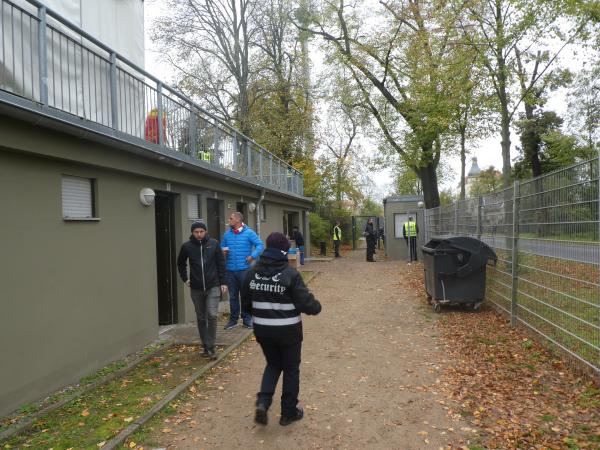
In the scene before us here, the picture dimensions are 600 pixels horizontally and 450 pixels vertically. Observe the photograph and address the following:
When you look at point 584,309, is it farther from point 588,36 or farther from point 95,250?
point 588,36

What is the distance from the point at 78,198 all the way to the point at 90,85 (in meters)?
1.55

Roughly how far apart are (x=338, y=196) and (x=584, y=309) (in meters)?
31.6

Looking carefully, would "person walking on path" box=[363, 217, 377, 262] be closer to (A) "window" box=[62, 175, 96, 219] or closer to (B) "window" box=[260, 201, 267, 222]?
(B) "window" box=[260, 201, 267, 222]

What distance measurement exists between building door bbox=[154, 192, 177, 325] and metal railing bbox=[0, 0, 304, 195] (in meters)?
1.17

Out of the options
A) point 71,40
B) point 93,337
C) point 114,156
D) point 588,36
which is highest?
point 588,36

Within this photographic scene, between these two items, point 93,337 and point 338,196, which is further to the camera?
point 338,196

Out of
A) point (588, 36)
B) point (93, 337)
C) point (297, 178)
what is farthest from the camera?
point (297, 178)

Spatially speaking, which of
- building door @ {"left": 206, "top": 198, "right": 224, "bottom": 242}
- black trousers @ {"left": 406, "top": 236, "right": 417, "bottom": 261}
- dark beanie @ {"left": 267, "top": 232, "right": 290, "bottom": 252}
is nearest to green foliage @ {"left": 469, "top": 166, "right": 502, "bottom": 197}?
black trousers @ {"left": 406, "top": 236, "right": 417, "bottom": 261}

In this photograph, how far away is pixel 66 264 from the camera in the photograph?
18.3ft

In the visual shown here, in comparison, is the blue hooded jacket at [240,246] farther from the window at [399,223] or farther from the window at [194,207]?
the window at [399,223]

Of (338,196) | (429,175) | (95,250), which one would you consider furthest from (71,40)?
(338,196)

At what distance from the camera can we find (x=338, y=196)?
36625 millimetres

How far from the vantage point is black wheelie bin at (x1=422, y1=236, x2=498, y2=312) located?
29.9 feet

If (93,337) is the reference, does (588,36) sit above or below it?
above
